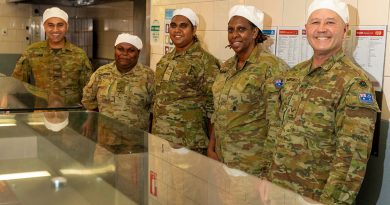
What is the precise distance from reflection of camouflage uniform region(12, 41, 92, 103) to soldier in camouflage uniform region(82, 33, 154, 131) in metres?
0.55

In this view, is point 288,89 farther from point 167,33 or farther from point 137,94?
point 167,33

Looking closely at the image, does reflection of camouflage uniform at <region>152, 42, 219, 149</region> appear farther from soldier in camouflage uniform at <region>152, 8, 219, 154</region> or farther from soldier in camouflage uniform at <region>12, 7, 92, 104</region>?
soldier in camouflage uniform at <region>12, 7, 92, 104</region>

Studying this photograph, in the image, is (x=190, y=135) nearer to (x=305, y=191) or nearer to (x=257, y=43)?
(x=257, y=43)

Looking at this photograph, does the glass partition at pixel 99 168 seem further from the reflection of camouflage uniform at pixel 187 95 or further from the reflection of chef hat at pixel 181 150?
the reflection of camouflage uniform at pixel 187 95

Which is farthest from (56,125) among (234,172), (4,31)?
(4,31)

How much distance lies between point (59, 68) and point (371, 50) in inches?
93.4

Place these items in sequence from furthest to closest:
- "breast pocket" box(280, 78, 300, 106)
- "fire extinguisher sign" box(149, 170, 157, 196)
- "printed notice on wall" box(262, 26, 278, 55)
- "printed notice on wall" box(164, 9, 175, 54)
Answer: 1. "printed notice on wall" box(164, 9, 175, 54)
2. "printed notice on wall" box(262, 26, 278, 55)
3. "breast pocket" box(280, 78, 300, 106)
4. "fire extinguisher sign" box(149, 170, 157, 196)

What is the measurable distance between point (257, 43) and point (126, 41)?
99 cm

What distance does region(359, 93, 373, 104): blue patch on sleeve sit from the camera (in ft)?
5.75

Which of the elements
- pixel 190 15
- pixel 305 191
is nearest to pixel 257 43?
pixel 190 15

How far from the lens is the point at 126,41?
10.4 feet

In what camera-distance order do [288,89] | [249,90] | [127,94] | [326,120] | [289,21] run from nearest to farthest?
[326,120] < [288,89] < [249,90] < [289,21] < [127,94]

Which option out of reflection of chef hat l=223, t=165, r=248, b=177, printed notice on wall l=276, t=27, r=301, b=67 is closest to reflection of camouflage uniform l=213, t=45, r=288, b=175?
printed notice on wall l=276, t=27, r=301, b=67

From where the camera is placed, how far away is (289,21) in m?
2.56
